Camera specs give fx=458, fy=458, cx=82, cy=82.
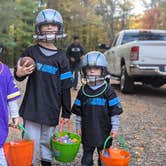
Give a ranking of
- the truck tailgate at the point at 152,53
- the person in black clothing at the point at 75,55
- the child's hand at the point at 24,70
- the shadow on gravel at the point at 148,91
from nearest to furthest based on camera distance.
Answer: the child's hand at the point at 24,70 < the truck tailgate at the point at 152,53 < the shadow on gravel at the point at 148,91 < the person in black clothing at the point at 75,55

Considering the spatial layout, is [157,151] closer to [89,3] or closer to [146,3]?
[89,3]

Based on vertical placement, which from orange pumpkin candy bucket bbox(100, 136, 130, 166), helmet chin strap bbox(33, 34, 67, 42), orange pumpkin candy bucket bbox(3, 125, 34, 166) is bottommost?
orange pumpkin candy bucket bbox(100, 136, 130, 166)

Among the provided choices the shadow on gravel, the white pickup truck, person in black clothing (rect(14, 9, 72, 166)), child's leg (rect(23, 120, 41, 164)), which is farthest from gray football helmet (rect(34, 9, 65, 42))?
the shadow on gravel

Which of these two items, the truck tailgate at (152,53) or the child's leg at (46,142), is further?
the truck tailgate at (152,53)

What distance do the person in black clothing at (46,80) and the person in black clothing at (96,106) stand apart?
0.18 meters

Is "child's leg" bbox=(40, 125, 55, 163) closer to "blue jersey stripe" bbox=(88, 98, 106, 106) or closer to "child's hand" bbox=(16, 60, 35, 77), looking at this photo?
"blue jersey stripe" bbox=(88, 98, 106, 106)

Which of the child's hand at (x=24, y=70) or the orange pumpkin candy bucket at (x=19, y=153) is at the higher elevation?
the child's hand at (x=24, y=70)

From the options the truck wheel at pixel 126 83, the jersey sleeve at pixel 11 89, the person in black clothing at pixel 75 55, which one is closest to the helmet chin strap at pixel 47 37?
the jersey sleeve at pixel 11 89

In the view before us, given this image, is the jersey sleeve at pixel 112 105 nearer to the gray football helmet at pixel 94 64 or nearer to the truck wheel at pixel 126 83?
the gray football helmet at pixel 94 64

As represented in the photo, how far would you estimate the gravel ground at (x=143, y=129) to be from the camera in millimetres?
6014

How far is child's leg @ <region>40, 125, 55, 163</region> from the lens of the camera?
5012mm

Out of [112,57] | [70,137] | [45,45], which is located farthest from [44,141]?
[112,57]

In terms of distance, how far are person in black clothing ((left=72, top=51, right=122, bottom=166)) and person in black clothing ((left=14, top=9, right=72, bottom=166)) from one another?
184mm

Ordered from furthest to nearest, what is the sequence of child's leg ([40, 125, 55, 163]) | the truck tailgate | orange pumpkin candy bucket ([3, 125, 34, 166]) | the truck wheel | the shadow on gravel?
the shadow on gravel < the truck wheel < the truck tailgate < child's leg ([40, 125, 55, 163]) < orange pumpkin candy bucket ([3, 125, 34, 166])
